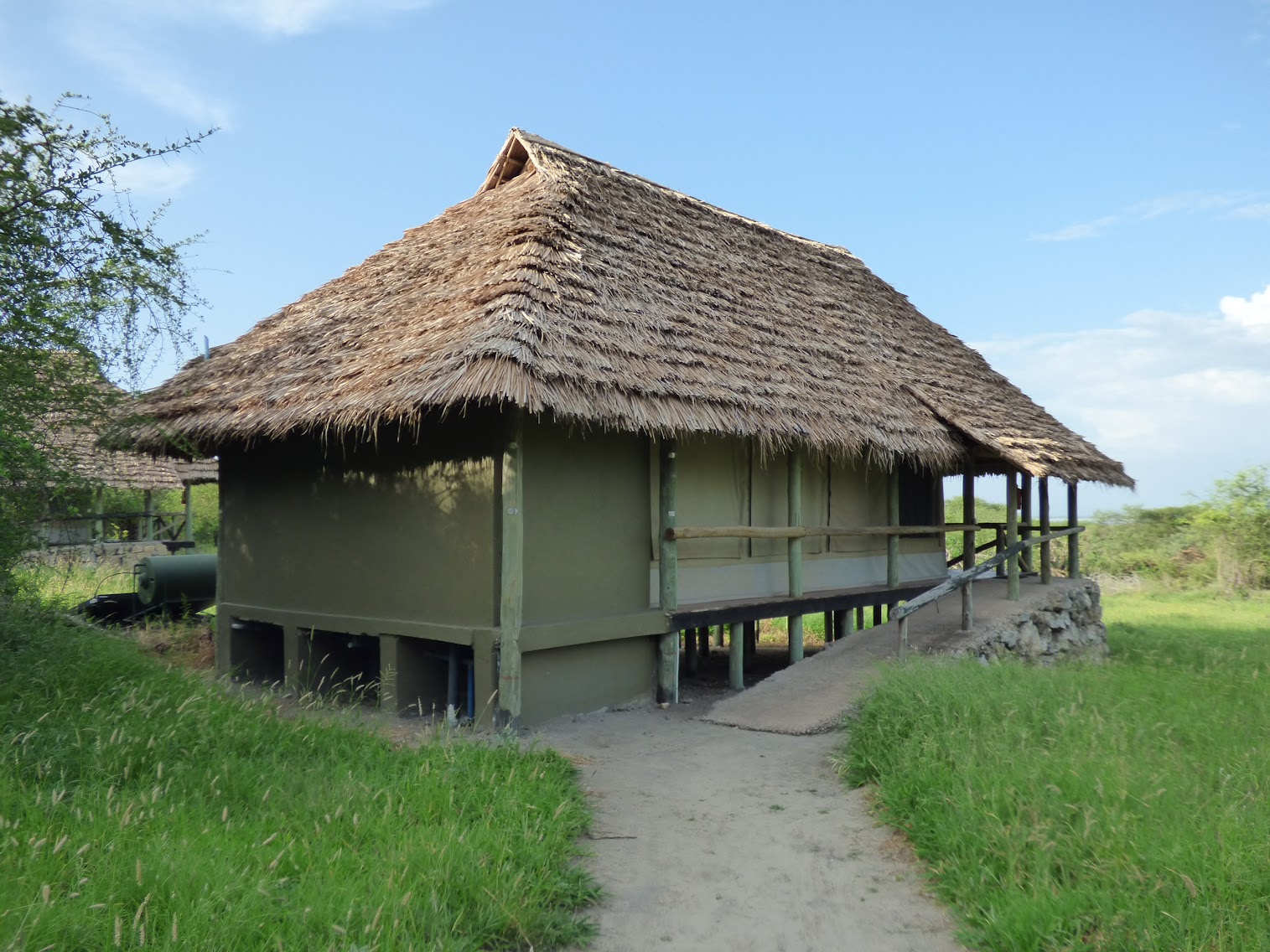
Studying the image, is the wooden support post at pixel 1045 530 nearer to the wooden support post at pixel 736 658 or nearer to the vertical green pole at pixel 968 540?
the vertical green pole at pixel 968 540

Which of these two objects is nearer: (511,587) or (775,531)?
(511,587)

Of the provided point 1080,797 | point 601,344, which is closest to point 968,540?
point 601,344

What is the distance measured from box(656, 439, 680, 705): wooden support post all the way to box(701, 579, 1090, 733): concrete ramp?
20.4 inches

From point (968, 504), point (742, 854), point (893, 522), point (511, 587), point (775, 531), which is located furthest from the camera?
point (968, 504)

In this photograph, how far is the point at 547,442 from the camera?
762 centimetres

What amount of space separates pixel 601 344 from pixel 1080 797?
4623 mm

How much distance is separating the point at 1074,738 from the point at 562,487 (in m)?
4.10

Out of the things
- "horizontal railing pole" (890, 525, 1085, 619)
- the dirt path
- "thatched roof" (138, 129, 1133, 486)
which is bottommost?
the dirt path

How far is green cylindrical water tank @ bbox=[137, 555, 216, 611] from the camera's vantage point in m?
13.4

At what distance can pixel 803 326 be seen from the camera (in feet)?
35.0

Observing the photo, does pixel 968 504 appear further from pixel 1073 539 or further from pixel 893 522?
pixel 1073 539

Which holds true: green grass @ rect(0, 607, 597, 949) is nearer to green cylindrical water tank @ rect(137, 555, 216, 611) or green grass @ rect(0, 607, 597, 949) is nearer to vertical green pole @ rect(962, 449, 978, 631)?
vertical green pole @ rect(962, 449, 978, 631)

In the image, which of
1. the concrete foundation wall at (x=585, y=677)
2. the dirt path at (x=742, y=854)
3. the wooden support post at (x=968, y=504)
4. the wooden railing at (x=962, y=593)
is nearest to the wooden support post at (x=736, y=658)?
the concrete foundation wall at (x=585, y=677)

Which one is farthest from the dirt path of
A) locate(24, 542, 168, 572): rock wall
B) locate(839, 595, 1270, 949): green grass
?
locate(24, 542, 168, 572): rock wall
